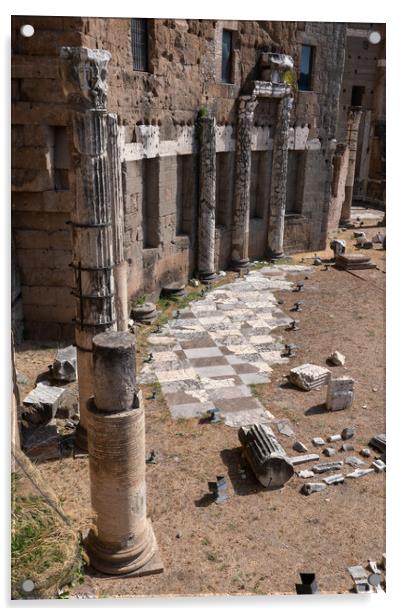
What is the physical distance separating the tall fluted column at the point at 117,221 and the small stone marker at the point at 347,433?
3811 millimetres

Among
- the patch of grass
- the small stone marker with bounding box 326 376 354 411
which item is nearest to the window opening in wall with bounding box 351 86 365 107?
the small stone marker with bounding box 326 376 354 411

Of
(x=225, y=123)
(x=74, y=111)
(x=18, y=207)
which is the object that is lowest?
(x=18, y=207)

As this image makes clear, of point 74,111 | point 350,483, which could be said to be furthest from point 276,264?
point 74,111

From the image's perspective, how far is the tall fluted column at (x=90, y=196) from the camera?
629 cm

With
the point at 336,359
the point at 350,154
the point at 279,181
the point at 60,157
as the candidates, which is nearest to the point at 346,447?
the point at 336,359

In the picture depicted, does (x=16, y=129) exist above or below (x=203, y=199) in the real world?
above

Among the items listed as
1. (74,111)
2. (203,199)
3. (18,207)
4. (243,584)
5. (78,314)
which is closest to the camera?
(243,584)

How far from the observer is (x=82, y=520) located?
261 inches

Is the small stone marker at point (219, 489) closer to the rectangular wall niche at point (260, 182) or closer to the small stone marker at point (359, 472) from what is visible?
the small stone marker at point (359, 472)

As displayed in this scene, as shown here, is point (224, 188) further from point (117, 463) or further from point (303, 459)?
point (117, 463)

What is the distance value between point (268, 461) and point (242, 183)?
10956 mm

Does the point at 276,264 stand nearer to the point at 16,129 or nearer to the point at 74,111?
the point at 16,129

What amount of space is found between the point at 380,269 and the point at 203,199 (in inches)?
261

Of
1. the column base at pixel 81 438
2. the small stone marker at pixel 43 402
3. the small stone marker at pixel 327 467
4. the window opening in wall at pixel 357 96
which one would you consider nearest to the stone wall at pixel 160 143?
the small stone marker at pixel 43 402
